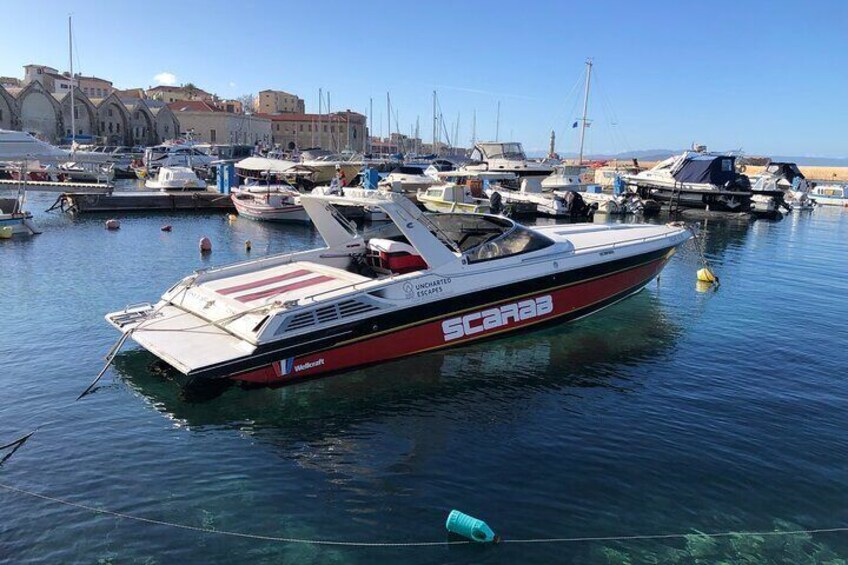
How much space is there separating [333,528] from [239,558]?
37.3 inches

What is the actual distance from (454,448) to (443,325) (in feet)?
8.77

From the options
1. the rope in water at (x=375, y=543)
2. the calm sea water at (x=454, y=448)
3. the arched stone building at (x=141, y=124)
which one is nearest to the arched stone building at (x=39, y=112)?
the arched stone building at (x=141, y=124)

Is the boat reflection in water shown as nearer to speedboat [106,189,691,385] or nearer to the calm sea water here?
the calm sea water

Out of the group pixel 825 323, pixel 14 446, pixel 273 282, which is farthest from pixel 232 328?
pixel 825 323

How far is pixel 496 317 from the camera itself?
10516mm

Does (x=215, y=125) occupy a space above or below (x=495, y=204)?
above

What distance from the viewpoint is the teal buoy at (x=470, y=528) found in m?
5.87

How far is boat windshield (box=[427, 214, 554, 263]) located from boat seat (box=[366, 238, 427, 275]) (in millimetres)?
573

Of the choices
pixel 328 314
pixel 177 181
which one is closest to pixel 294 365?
pixel 328 314

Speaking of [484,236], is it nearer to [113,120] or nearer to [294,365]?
[294,365]

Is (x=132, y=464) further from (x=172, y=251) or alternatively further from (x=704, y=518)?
(x=172, y=251)

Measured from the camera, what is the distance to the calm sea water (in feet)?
19.7

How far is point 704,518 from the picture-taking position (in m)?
6.44

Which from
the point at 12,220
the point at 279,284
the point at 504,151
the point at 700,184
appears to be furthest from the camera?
the point at 504,151
